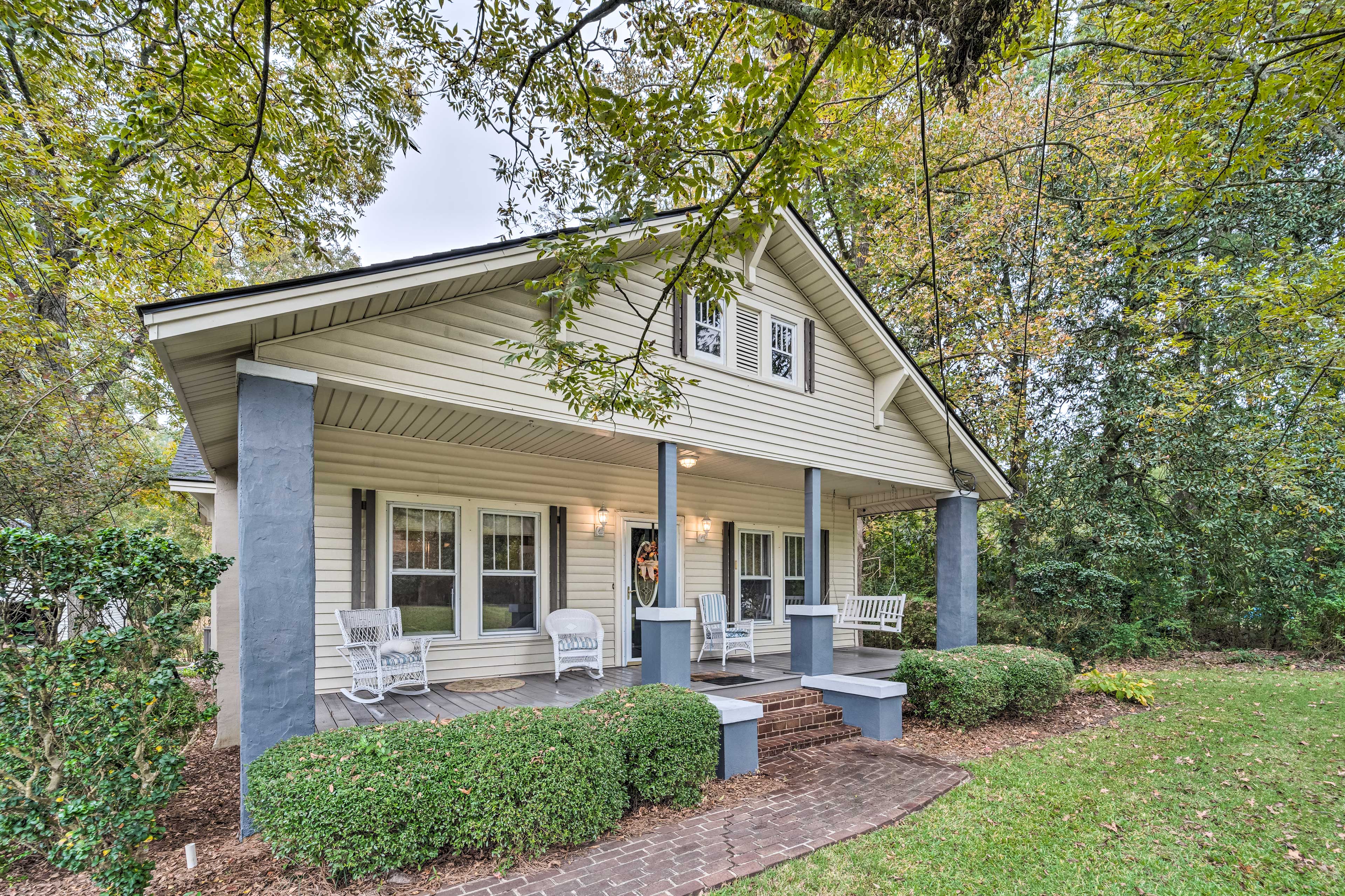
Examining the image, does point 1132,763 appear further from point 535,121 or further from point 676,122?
point 535,121

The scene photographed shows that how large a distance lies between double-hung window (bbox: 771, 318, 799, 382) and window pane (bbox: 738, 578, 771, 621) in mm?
3587

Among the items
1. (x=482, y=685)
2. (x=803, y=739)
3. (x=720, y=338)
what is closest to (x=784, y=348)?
(x=720, y=338)

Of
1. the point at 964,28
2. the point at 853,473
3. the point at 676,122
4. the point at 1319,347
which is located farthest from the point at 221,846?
the point at 1319,347

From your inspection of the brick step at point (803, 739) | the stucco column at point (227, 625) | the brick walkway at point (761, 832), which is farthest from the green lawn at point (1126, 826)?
the stucco column at point (227, 625)

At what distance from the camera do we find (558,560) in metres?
7.95

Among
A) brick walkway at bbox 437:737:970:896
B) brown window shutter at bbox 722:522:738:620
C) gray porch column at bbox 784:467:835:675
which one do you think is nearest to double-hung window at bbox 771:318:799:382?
gray porch column at bbox 784:467:835:675

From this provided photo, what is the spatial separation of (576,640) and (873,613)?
5089 millimetres

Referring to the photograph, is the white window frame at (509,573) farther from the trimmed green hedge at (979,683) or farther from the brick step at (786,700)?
the trimmed green hedge at (979,683)

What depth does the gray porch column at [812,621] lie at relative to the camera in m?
7.32

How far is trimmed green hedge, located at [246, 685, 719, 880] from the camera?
3.49 metres

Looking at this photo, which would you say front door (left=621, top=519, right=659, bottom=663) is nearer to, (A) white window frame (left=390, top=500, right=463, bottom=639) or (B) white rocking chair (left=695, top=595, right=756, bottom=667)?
(B) white rocking chair (left=695, top=595, right=756, bottom=667)

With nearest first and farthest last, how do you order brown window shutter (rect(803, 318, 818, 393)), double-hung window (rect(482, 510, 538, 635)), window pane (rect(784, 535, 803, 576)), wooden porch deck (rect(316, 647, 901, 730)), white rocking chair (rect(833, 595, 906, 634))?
wooden porch deck (rect(316, 647, 901, 730)), double-hung window (rect(482, 510, 538, 635)), brown window shutter (rect(803, 318, 818, 393)), white rocking chair (rect(833, 595, 906, 634)), window pane (rect(784, 535, 803, 576))

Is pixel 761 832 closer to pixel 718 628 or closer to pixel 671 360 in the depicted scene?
pixel 671 360

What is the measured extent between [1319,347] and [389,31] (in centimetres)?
1032
